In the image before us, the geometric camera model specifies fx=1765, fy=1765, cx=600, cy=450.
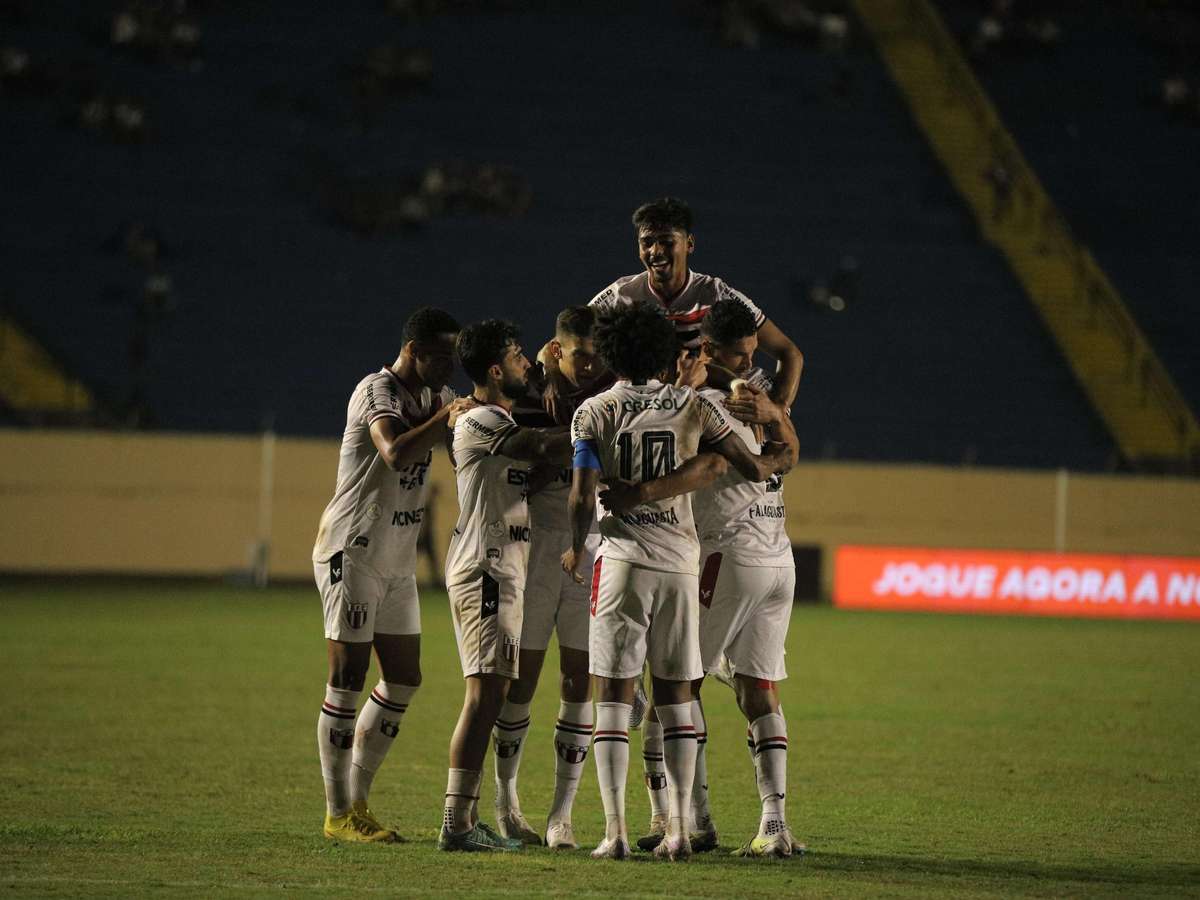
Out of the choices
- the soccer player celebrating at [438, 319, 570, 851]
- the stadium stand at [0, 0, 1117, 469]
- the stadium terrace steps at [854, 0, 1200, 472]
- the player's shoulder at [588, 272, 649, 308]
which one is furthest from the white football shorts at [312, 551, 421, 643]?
the stadium terrace steps at [854, 0, 1200, 472]

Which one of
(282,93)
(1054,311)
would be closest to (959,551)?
(1054,311)

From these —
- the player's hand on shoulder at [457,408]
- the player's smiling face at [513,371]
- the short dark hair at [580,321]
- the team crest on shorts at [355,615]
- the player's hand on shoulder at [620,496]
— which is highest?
the short dark hair at [580,321]

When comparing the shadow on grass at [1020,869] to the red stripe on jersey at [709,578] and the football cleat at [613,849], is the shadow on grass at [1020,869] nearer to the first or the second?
the football cleat at [613,849]

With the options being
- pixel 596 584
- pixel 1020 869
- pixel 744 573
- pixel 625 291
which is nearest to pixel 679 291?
pixel 625 291

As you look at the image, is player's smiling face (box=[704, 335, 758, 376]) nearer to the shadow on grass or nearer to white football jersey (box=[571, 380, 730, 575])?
white football jersey (box=[571, 380, 730, 575])

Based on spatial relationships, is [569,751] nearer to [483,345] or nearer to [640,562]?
[640,562]

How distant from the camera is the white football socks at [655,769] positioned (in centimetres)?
767

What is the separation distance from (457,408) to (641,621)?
1243 mm

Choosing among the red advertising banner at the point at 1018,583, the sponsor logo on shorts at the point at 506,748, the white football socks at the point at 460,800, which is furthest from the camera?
the red advertising banner at the point at 1018,583

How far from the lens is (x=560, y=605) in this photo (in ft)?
26.2

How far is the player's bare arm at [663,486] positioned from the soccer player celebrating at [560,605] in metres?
0.53

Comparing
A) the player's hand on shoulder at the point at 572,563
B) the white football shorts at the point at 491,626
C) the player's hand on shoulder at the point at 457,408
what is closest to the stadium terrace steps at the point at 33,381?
the player's hand on shoulder at the point at 457,408

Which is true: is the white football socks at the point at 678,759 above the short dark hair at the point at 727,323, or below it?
below

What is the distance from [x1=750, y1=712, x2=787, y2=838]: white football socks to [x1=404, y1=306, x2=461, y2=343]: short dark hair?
2215 mm
